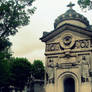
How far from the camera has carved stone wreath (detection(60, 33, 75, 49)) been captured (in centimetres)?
3437

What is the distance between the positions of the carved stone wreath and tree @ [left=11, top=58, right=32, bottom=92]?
51.3ft

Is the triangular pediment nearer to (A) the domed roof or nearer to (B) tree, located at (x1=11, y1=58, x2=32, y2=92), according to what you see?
(A) the domed roof

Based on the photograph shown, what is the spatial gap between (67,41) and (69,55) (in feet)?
6.94

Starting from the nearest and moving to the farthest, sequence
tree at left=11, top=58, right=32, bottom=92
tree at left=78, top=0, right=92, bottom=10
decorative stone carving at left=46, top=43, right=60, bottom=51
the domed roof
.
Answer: tree at left=78, top=0, right=92, bottom=10 < decorative stone carving at left=46, top=43, right=60, bottom=51 < the domed roof < tree at left=11, top=58, right=32, bottom=92

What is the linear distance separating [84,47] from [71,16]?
5744mm

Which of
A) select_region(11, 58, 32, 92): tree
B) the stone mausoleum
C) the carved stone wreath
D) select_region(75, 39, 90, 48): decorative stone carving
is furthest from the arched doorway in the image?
select_region(11, 58, 32, 92): tree

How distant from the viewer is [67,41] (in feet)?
114

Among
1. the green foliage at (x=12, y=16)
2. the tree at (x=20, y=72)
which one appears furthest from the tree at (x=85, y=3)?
the tree at (x=20, y=72)

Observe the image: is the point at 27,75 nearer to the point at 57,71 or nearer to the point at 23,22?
the point at 57,71

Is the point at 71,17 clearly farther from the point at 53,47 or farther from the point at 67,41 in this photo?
the point at 53,47

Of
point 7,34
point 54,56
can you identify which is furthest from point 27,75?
point 7,34

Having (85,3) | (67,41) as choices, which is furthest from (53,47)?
(85,3)

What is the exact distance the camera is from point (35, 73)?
57094mm

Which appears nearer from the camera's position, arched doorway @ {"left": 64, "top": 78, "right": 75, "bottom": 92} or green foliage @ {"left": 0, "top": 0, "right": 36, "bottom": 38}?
green foliage @ {"left": 0, "top": 0, "right": 36, "bottom": 38}
